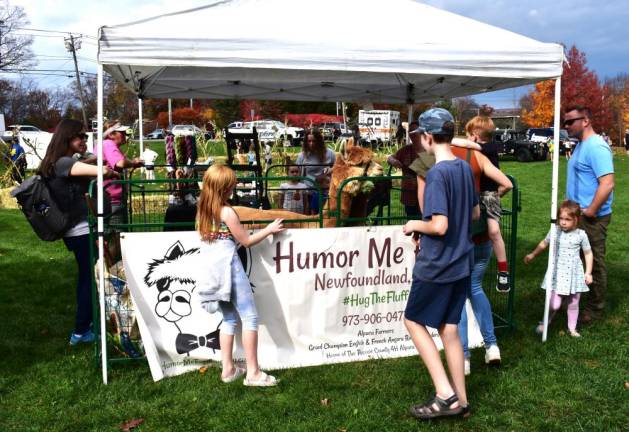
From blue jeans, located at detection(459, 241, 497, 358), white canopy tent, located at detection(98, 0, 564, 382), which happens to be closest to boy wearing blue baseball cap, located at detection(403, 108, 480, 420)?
blue jeans, located at detection(459, 241, 497, 358)

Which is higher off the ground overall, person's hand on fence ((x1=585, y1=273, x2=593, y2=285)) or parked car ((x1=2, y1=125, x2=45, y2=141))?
parked car ((x1=2, y1=125, x2=45, y2=141))

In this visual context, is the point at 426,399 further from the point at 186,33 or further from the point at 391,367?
the point at 186,33

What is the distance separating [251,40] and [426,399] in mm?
2694

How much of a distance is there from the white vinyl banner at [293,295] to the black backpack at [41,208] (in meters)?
0.77

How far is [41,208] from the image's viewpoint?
4668mm

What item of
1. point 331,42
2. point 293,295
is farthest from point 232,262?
point 331,42

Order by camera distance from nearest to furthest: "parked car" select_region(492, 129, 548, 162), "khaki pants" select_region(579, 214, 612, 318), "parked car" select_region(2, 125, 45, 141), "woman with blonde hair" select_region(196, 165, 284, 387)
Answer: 1. "woman with blonde hair" select_region(196, 165, 284, 387)
2. "khaki pants" select_region(579, 214, 612, 318)
3. "parked car" select_region(2, 125, 45, 141)
4. "parked car" select_region(492, 129, 548, 162)

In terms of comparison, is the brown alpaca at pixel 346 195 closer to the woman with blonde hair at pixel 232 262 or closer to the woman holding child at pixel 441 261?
the woman with blonde hair at pixel 232 262

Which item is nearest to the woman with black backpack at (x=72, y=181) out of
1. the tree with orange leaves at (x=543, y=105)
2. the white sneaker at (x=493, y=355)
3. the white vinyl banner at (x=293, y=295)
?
the white vinyl banner at (x=293, y=295)

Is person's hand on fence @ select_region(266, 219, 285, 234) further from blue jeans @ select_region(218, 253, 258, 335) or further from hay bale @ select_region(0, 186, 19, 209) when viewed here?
hay bale @ select_region(0, 186, 19, 209)

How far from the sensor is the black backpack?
464cm

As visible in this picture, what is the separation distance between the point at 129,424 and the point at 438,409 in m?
1.88

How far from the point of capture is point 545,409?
3900 mm

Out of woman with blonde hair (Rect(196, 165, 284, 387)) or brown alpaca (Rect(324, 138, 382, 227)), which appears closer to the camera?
woman with blonde hair (Rect(196, 165, 284, 387))
